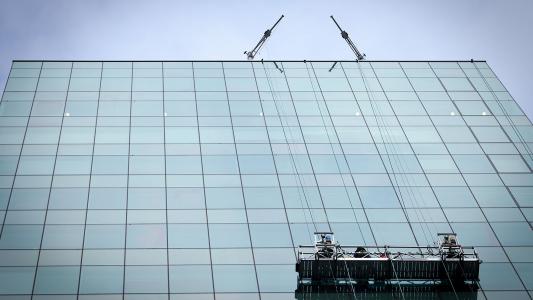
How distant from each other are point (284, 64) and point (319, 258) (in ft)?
76.8

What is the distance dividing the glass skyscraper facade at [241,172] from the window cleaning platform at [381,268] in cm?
86

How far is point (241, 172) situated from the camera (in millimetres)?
38781

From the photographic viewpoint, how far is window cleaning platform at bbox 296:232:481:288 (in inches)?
1207

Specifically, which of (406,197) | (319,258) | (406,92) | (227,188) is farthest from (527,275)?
(406,92)

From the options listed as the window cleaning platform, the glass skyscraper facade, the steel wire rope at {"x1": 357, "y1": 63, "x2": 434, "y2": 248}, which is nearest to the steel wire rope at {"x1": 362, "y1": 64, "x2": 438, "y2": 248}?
the steel wire rope at {"x1": 357, "y1": 63, "x2": 434, "y2": 248}

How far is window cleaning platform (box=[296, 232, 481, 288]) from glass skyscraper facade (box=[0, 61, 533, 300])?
2.81ft

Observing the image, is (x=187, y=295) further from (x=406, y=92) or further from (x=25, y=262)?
(x=406, y=92)

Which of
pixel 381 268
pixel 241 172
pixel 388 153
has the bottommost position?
pixel 381 268

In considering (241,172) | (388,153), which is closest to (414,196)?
(388,153)

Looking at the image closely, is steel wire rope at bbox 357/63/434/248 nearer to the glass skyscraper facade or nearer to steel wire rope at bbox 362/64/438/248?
steel wire rope at bbox 362/64/438/248

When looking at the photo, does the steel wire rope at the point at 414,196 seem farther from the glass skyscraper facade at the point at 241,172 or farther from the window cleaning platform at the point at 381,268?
the window cleaning platform at the point at 381,268

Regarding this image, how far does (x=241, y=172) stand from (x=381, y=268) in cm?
1129

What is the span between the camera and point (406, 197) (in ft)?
123

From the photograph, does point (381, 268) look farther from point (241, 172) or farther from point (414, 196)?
point (241, 172)
